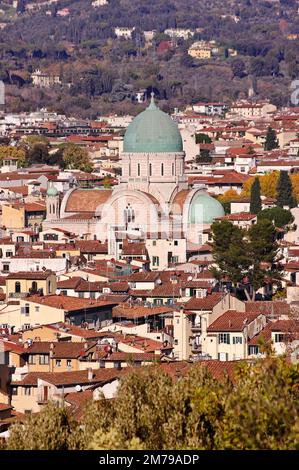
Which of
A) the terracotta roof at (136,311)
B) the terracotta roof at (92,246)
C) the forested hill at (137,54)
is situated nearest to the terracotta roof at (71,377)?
the terracotta roof at (136,311)

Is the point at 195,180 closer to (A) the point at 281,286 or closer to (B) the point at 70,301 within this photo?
(A) the point at 281,286

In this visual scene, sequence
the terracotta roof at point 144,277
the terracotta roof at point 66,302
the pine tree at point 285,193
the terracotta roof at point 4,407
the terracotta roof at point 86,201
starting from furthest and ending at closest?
the pine tree at point 285,193
the terracotta roof at point 86,201
the terracotta roof at point 144,277
the terracotta roof at point 66,302
the terracotta roof at point 4,407

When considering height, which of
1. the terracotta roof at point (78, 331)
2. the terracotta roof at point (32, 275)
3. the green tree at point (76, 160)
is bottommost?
the terracotta roof at point (78, 331)

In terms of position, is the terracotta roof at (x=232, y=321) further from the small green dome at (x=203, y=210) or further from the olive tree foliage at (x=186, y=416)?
the small green dome at (x=203, y=210)

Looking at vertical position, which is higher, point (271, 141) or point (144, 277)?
point (271, 141)

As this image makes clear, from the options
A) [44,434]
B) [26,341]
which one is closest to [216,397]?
[44,434]

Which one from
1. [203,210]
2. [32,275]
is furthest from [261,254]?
[203,210]

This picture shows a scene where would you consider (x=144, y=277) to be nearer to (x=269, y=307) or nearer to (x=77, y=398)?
(x=269, y=307)
